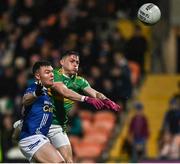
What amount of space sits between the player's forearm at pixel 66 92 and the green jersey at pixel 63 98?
31 cm

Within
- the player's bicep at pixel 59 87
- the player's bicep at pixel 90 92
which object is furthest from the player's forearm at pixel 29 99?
the player's bicep at pixel 90 92

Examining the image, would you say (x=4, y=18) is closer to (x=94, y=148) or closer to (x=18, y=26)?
(x=18, y=26)

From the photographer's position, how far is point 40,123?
13672 mm

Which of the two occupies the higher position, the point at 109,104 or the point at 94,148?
the point at 109,104

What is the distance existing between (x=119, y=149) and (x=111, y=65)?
2.00m

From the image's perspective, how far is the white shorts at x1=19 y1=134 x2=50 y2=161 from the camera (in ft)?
44.6

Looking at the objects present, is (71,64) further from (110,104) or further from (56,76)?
(110,104)

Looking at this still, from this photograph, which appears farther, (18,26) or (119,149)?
(18,26)

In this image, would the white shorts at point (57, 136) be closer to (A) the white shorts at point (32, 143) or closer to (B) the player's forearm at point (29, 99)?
(A) the white shorts at point (32, 143)

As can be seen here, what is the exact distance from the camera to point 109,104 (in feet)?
43.7

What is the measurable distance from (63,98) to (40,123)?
0.55 m

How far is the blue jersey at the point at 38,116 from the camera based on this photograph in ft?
44.6

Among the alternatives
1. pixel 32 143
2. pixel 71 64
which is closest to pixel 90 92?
pixel 71 64

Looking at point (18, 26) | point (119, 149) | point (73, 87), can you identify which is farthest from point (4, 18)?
point (73, 87)
